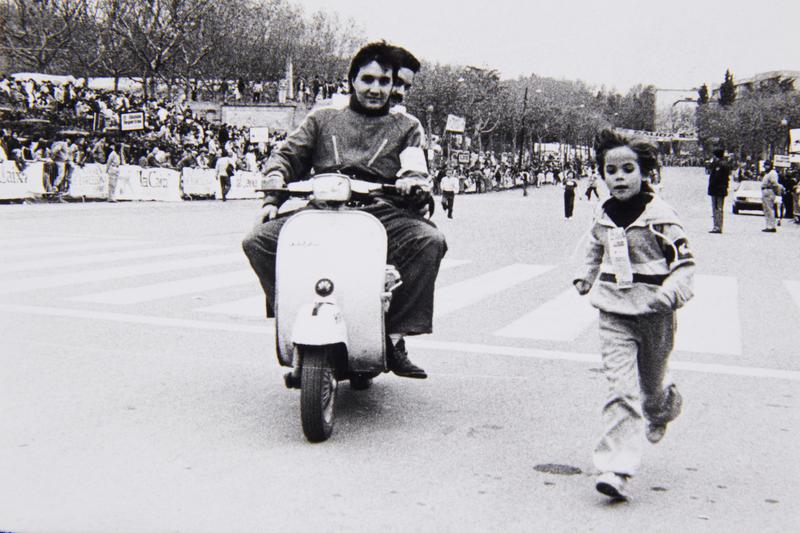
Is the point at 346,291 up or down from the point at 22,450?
up

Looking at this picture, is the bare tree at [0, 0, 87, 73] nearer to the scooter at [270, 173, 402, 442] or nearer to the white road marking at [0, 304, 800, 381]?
the white road marking at [0, 304, 800, 381]

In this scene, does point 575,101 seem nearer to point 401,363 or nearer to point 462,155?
point 462,155

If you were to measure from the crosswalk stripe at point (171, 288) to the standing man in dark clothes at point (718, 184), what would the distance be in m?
12.9

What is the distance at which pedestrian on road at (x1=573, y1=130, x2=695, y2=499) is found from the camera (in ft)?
12.9

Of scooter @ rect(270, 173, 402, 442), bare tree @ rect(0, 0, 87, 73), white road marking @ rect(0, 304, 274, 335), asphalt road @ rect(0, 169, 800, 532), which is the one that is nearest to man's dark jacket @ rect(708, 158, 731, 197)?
asphalt road @ rect(0, 169, 800, 532)

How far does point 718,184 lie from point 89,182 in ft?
53.7

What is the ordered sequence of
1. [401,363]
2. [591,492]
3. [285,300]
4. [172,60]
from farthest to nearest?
[172,60] → [401,363] → [285,300] → [591,492]

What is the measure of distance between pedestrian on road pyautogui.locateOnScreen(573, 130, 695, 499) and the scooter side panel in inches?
42.6

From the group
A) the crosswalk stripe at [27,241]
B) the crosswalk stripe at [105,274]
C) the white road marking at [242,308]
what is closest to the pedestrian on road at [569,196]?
the crosswalk stripe at [27,241]

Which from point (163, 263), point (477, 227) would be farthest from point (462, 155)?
point (163, 263)

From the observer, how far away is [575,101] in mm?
129000

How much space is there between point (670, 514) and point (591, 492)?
354mm

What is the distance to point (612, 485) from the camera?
3822mm

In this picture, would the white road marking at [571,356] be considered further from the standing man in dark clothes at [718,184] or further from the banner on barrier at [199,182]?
the banner on barrier at [199,182]
